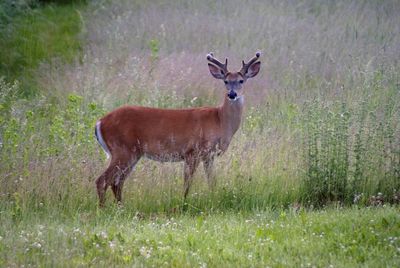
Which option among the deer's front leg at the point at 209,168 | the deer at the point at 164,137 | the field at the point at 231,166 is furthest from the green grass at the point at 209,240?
the deer at the point at 164,137

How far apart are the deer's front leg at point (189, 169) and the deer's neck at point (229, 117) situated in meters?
0.54

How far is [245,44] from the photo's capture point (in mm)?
15562

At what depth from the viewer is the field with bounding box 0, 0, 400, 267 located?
6.67m

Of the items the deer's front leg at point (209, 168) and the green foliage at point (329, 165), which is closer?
the green foliage at point (329, 165)

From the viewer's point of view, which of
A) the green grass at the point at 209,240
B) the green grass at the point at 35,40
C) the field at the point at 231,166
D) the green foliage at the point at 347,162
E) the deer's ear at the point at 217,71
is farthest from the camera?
the green grass at the point at 35,40

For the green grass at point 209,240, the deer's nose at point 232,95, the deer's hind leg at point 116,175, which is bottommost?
the green grass at point 209,240

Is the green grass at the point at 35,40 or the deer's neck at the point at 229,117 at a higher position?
the green grass at the point at 35,40

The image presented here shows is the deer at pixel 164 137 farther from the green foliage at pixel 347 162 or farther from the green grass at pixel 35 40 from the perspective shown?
the green grass at pixel 35 40

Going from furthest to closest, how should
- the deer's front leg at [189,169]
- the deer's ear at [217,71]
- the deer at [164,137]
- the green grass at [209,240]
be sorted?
the deer's ear at [217,71]
the deer at [164,137]
the deer's front leg at [189,169]
the green grass at [209,240]

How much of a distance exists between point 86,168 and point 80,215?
1.16m

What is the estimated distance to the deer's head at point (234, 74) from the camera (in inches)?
379

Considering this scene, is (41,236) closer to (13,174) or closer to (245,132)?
(13,174)

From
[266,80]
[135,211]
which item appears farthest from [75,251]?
[266,80]

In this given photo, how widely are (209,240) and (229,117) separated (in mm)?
2801
